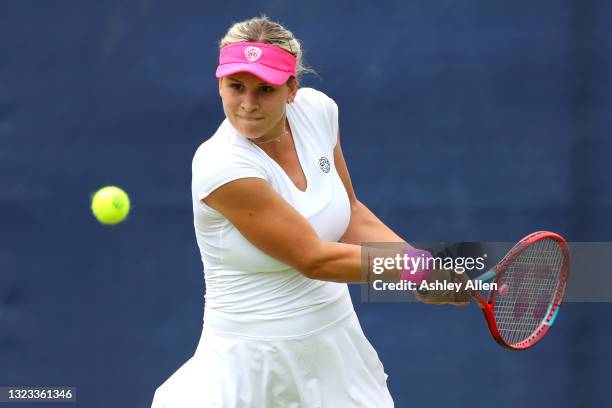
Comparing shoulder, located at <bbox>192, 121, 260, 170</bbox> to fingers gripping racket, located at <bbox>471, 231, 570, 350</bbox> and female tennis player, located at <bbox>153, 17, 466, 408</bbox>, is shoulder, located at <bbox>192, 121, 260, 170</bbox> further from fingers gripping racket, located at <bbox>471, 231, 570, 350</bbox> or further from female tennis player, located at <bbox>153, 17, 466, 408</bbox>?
fingers gripping racket, located at <bbox>471, 231, 570, 350</bbox>

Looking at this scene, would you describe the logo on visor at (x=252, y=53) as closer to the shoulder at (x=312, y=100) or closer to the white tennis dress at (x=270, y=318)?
the white tennis dress at (x=270, y=318)

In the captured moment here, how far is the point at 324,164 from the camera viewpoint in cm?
279

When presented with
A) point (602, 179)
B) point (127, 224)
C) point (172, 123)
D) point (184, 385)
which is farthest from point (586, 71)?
point (184, 385)

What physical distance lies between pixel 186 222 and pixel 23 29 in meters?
0.88

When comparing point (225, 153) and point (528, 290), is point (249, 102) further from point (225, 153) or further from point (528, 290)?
point (528, 290)

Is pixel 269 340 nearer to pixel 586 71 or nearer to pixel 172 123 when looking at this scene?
pixel 172 123

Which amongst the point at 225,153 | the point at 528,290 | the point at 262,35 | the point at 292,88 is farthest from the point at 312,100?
the point at 528,290

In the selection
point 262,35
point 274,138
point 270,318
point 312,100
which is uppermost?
point 262,35

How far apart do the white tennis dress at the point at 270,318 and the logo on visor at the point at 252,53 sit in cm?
18

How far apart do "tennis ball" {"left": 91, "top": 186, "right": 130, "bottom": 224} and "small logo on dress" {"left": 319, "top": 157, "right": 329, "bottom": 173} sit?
0.95 metres

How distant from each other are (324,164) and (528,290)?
827mm

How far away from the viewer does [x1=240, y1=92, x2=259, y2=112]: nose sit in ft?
8.48

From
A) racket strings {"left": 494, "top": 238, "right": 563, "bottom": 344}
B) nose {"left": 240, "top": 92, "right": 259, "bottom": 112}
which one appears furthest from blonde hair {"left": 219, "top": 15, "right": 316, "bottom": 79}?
racket strings {"left": 494, "top": 238, "right": 563, "bottom": 344}

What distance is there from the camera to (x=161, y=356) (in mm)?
3926
